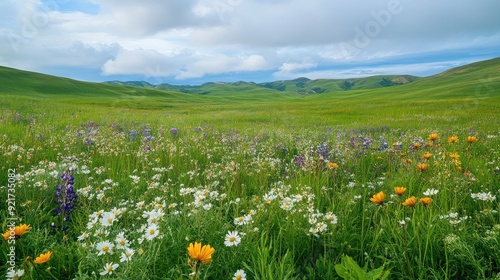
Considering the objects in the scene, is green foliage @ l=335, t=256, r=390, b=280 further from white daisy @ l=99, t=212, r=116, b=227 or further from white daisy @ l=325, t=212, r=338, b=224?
white daisy @ l=99, t=212, r=116, b=227

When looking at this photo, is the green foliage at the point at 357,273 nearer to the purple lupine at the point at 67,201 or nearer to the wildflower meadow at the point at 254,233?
Result: the wildflower meadow at the point at 254,233

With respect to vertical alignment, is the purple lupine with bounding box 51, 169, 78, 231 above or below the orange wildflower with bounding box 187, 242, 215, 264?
below

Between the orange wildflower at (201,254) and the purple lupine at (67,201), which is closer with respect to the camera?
the orange wildflower at (201,254)

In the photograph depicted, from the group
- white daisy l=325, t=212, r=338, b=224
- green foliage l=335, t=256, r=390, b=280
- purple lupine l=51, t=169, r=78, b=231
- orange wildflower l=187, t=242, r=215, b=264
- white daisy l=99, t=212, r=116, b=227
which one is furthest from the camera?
purple lupine l=51, t=169, r=78, b=231

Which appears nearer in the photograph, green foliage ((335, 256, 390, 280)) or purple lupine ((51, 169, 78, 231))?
green foliage ((335, 256, 390, 280))

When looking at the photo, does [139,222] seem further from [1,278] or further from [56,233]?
[1,278]

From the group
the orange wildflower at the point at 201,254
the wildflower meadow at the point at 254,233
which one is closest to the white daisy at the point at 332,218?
the wildflower meadow at the point at 254,233

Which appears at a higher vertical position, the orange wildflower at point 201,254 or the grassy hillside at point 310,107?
the orange wildflower at point 201,254

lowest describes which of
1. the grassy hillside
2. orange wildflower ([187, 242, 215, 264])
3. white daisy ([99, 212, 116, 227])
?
the grassy hillside

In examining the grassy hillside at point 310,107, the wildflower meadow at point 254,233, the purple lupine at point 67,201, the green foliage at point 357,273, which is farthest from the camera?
the grassy hillside at point 310,107

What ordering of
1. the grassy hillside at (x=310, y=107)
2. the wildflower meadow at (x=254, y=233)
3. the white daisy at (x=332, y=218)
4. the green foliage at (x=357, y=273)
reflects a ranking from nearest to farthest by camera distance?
the green foliage at (x=357, y=273) < the wildflower meadow at (x=254, y=233) < the white daisy at (x=332, y=218) < the grassy hillside at (x=310, y=107)

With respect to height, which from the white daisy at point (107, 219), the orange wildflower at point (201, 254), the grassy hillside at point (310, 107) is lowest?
the grassy hillside at point (310, 107)

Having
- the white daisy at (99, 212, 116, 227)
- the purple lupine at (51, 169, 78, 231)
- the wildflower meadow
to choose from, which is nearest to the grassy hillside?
the wildflower meadow

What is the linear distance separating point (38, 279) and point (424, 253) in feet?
9.86
